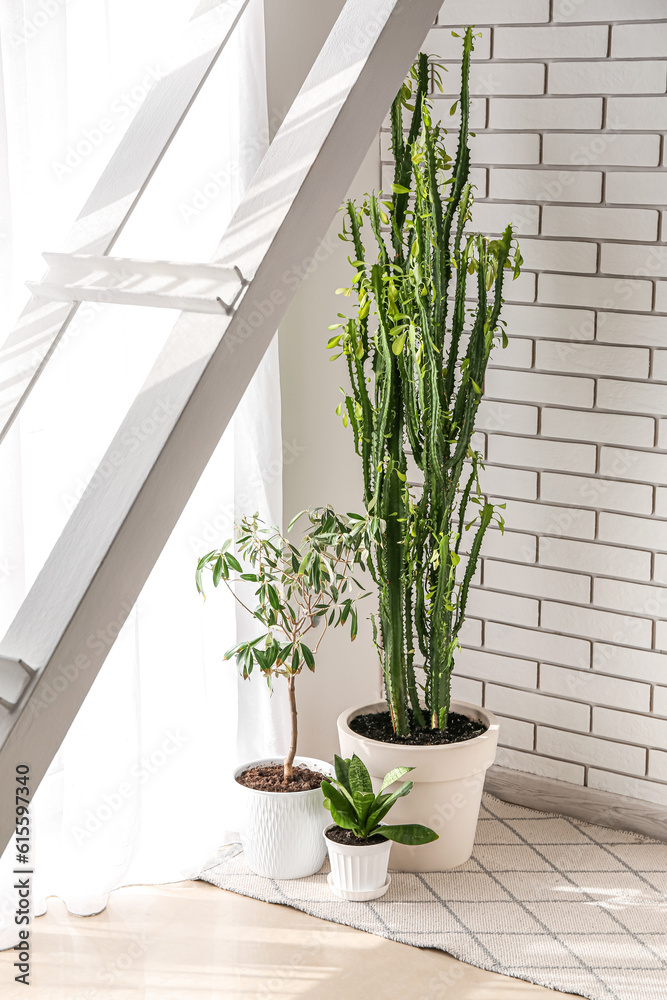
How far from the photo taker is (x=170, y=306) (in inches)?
47.3

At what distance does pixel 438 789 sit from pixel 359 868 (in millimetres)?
253

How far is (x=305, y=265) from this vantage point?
1.29 meters

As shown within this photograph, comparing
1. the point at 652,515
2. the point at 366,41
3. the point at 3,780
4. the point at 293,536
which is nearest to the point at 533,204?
the point at 652,515

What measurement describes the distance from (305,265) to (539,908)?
1666mm

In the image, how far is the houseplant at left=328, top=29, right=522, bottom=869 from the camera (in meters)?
2.41

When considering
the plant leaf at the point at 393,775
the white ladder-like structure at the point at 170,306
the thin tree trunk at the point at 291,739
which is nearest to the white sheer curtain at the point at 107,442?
the thin tree trunk at the point at 291,739

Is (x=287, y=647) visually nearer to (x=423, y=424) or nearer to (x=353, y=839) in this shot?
(x=353, y=839)

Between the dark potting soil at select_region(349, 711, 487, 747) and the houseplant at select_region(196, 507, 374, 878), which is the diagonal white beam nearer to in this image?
the houseplant at select_region(196, 507, 374, 878)

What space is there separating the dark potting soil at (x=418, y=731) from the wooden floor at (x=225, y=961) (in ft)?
1.45

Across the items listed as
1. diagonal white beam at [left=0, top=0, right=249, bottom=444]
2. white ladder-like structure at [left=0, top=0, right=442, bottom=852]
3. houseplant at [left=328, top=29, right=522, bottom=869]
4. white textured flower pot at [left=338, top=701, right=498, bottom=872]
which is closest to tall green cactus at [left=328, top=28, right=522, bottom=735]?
houseplant at [left=328, top=29, right=522, bottom=869]

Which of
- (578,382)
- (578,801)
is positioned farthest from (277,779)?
(578,382)

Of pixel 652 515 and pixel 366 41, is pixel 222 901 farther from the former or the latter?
pixel 366 41

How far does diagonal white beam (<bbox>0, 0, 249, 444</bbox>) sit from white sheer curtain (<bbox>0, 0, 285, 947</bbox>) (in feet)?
2.41

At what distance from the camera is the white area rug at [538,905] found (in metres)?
2.15
